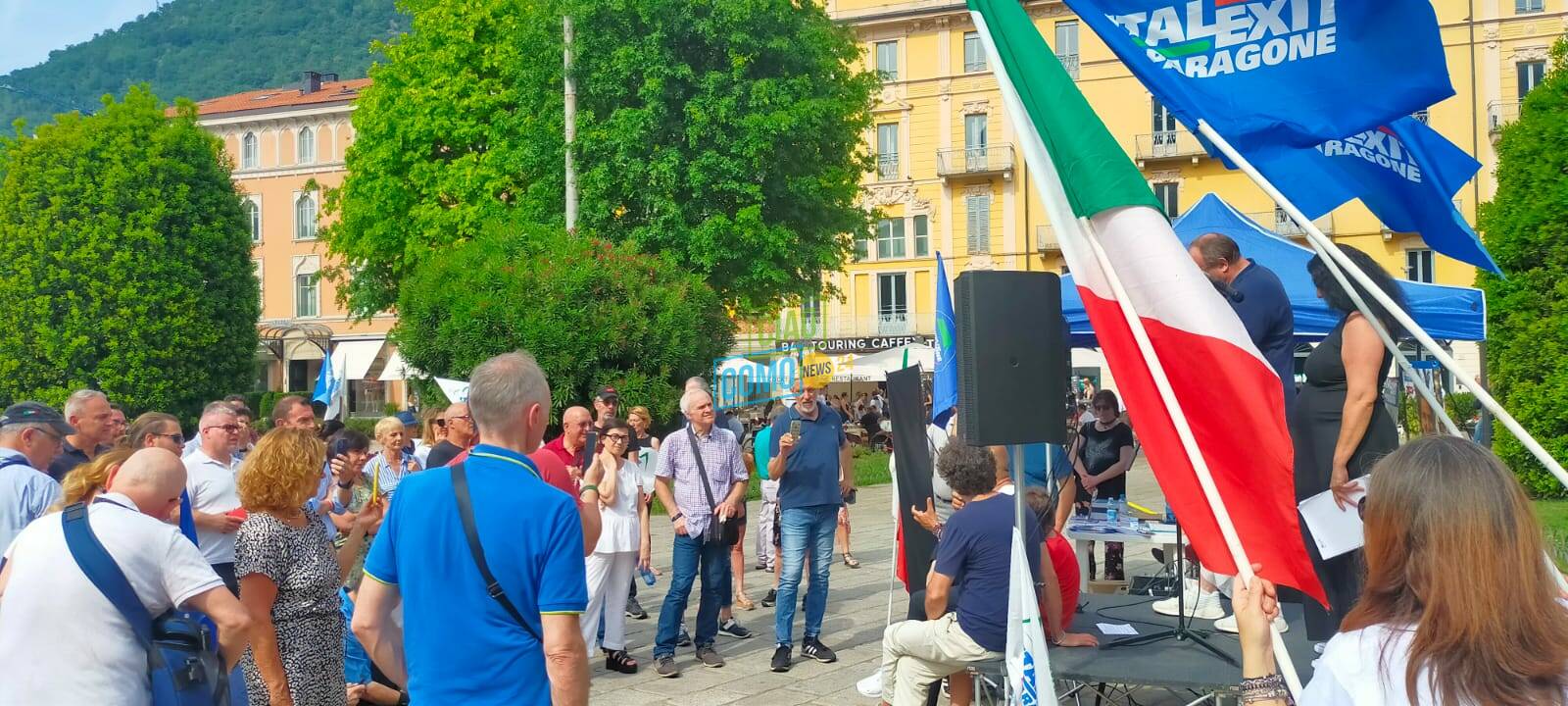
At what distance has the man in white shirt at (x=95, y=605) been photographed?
4.02m

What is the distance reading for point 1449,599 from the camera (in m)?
2.29

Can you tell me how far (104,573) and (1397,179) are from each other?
16.2 feet

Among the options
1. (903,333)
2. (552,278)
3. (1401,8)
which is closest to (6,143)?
(552,278)

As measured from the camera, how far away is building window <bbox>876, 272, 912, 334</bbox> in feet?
183

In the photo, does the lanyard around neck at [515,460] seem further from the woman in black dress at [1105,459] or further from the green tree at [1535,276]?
the green tree at [1535,276]

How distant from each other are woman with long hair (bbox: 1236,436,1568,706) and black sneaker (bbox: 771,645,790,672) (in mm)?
6664

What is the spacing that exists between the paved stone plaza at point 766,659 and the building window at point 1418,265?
3982 cm

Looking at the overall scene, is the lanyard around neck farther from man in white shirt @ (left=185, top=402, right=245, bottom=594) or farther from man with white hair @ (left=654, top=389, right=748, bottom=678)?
man with white hair @ (left=654, top=389, right=748, bottom=678)

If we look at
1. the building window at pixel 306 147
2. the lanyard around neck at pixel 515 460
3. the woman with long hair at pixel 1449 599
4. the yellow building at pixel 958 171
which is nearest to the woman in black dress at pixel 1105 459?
the lanyard around neck at pixel 515 460

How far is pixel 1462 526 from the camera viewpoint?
234 cm

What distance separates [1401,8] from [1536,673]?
11.2 ft

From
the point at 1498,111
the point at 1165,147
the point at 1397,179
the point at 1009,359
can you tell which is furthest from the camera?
the point at 1165,147

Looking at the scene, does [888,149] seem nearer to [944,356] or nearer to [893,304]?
[893,304]

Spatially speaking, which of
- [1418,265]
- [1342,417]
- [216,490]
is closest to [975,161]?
[1418,265]
